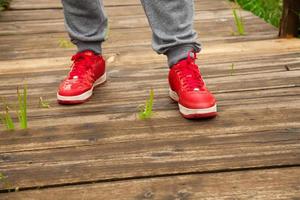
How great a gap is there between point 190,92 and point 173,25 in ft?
0.78

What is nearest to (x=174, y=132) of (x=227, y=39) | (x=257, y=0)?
(x=227, y=39)

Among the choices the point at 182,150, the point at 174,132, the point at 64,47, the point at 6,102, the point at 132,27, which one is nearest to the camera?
the point at 182,150

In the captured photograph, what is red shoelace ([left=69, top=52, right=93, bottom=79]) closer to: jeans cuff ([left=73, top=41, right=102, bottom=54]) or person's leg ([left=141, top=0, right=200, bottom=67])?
jeans cuff ([left=73, top=41, right=102, bottom=54])

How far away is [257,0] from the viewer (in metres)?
4.25

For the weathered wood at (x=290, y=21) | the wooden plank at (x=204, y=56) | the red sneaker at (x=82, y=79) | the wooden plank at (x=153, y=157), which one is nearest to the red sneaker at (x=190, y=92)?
the wooden plank at (x=153, y=157)

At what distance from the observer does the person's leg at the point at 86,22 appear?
1906 millimetres

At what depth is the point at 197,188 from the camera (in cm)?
120

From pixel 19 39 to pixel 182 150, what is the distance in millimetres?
1935

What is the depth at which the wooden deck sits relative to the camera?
1.22m

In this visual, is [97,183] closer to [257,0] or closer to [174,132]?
[174,132]

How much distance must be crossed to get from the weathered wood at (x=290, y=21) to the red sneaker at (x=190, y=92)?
1.18 m

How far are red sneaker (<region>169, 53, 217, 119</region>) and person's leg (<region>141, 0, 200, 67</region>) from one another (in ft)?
0.16

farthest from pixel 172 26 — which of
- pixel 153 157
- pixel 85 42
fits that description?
pixel 153 157

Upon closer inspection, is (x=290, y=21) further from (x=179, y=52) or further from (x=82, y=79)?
(x=82, y=79)
